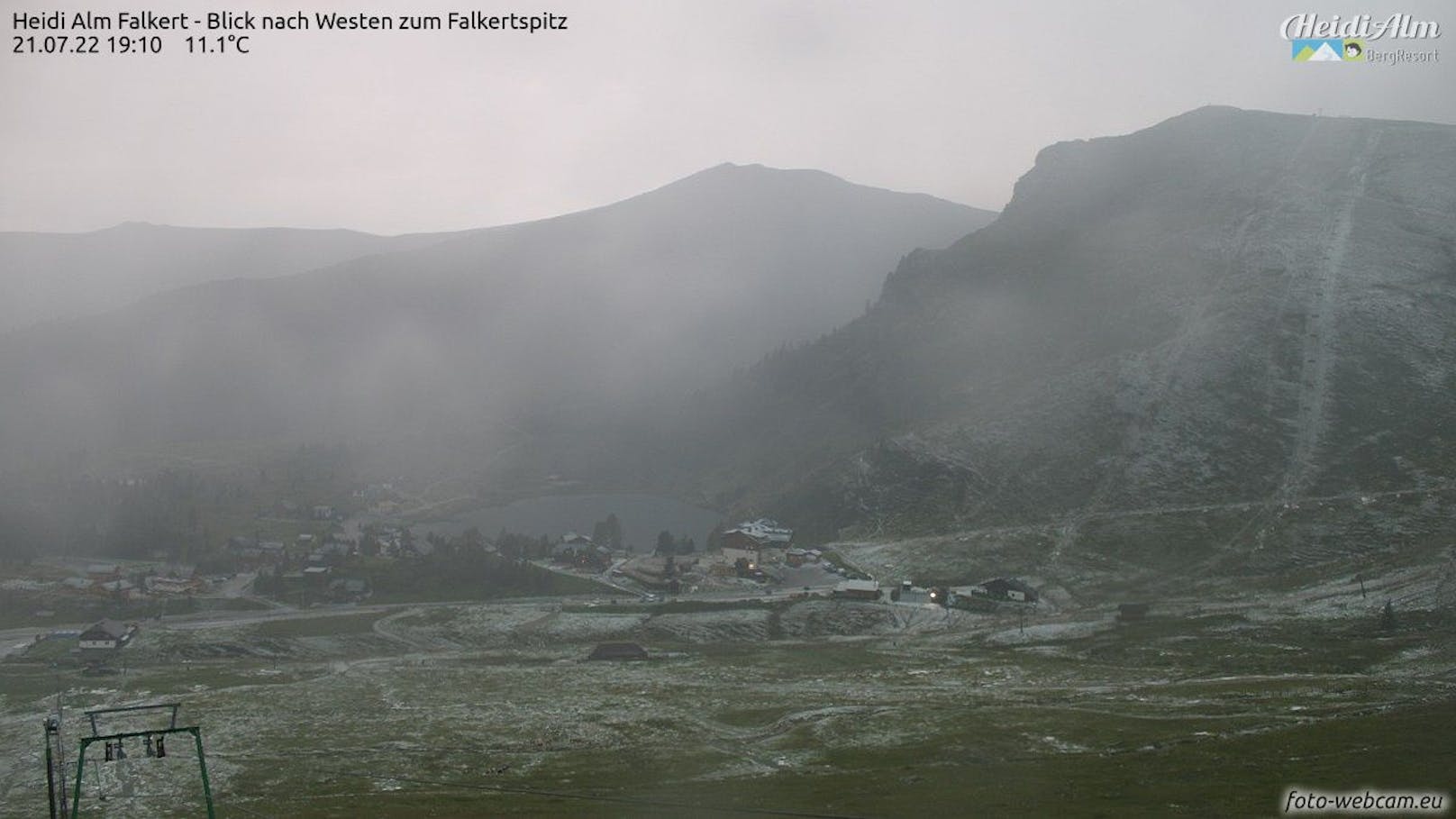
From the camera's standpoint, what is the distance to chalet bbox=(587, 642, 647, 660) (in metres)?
112

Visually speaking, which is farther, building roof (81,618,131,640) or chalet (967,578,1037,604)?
chalet (967,578,1037,604)

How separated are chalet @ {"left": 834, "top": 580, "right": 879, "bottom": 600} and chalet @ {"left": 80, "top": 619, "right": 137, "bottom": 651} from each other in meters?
79.8

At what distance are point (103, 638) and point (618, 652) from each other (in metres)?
55.0

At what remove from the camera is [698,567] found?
516ft

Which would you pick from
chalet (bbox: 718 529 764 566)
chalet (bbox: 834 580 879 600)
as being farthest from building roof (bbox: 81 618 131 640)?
chalet (bbox: 834 580 879 600)

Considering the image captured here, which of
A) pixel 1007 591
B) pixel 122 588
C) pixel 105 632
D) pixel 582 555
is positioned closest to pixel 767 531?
pixel 582 555

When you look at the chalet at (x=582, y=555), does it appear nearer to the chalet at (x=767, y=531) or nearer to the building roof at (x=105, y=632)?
the chalet at (x=767, y=531)

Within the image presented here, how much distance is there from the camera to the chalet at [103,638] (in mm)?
115125

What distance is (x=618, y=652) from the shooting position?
112375 mm

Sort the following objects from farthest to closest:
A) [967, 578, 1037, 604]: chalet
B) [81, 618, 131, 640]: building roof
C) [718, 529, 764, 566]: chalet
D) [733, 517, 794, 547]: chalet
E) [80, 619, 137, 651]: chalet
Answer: [733, 517, 794, 547]: chalet → [718, 529, 764, 566]: chalet → [967, 578, 1037, 604]: chalet → [81, 618, 131, 640]: building roof → [80, 619, 137, 651]: chalet

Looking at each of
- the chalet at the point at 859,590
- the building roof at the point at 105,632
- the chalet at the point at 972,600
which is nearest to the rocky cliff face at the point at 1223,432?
Result: the chalet at the point at 972,600

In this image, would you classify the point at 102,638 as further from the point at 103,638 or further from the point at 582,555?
the point at 582,555

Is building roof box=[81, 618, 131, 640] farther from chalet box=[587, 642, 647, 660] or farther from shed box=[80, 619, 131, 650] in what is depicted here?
chalet box=[587, 642, 647, 660]

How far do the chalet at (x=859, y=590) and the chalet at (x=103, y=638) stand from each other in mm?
79835
